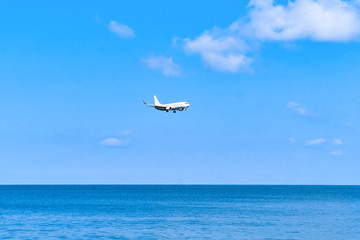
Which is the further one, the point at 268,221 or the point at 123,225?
the point at 268,221

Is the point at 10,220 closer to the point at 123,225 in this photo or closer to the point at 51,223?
the point at 51,223

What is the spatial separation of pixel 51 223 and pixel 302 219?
5307 cm

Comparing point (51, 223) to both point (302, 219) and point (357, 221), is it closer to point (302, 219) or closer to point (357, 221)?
point (302, 219)

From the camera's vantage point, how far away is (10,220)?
10569 centimetres

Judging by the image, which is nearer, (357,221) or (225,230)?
(225,230)

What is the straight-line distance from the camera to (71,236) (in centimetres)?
8000

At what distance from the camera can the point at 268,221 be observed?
102 meters

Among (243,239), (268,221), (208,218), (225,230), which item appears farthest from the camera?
(208,218)

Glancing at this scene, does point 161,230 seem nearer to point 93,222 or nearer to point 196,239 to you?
point 196,239

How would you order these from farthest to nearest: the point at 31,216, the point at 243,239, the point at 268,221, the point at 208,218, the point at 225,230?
the point at 31,216
the point at 208,218
the point at 268,221
the point at 225,230
the point at 243,239

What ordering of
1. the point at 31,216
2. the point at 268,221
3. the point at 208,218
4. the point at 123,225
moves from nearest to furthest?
the point at 123,225 → the point at 268,221 → the point at 208,218 → the point at 31,216

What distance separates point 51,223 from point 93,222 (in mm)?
8339

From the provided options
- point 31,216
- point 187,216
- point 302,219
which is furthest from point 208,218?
point 31,216

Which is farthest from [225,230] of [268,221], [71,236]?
[71,236]
